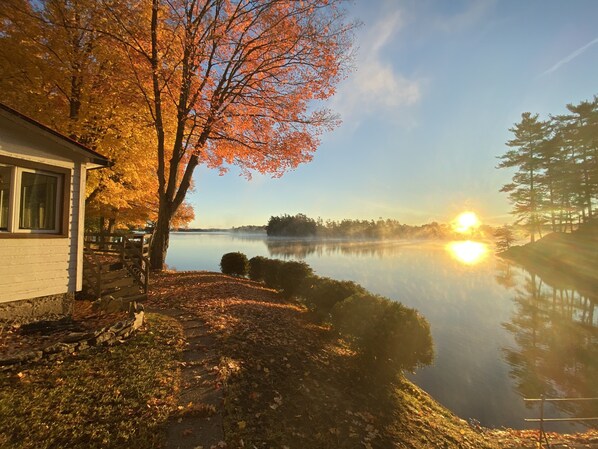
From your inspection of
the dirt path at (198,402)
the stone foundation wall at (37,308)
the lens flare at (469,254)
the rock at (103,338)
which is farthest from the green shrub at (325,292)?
the lens flare at (469,254)

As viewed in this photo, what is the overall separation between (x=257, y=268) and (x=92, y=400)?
15500mm

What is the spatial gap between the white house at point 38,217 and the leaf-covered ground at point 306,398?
3.76m

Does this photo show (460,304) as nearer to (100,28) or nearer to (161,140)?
(161,140)

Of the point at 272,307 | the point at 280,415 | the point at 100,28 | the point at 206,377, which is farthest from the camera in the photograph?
the point at 272,307

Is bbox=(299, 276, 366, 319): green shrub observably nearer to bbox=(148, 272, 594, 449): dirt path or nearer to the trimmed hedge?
the trimmed hedge

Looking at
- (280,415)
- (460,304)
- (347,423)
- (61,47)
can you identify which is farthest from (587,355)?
(61,47)

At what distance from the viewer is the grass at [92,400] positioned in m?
4.00

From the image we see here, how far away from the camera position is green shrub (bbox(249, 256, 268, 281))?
19.6 m

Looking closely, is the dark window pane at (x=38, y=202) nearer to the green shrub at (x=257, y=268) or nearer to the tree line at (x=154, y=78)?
the tree line at (x=154, y=78)

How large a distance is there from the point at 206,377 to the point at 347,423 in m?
2.85

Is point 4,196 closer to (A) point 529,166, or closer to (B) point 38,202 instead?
(B) point 38,202

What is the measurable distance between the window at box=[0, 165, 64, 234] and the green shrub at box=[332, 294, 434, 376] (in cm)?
856

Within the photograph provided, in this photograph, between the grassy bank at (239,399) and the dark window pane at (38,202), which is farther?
the dark window pane at (38,202)

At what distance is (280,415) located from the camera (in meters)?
5.41
